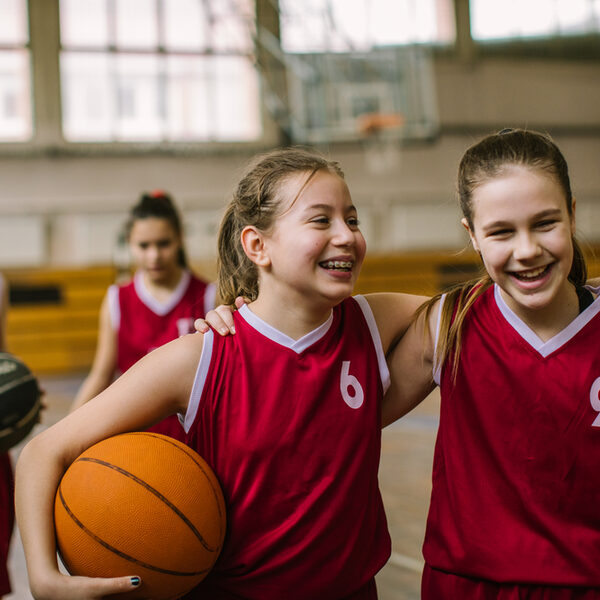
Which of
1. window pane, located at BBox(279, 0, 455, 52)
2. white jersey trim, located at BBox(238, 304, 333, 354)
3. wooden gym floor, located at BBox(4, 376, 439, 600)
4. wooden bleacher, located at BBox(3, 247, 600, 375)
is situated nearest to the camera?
white jersey trim, located at BBox(238, 304, 333, 354)

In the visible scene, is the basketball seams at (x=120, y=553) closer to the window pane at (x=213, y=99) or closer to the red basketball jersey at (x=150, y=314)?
the red basketball jersey at (x=150, y=314)

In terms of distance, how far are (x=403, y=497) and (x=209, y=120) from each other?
26.2 feet

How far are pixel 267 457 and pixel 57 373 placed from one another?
8.03 metres

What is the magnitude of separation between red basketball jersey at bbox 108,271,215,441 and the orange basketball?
5.62ft

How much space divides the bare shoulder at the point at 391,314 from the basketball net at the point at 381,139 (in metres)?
8.27

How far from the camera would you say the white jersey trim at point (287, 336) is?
167 centimetres

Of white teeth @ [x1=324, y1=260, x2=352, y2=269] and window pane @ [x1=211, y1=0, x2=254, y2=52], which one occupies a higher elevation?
window pane @ [x1=211, y1=0, x2=254, y2=52]

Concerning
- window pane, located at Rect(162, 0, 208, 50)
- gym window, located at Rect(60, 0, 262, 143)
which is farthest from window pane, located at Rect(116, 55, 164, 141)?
window pane, located at Rect(162, 0, 208, 50)

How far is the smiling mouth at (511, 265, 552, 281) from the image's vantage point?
1.52 meters

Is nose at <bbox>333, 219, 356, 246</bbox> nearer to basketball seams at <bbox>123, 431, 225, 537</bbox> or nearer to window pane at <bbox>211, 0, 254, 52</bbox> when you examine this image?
basketball seams at <bbox>123, 431, 225, 537</bbox>

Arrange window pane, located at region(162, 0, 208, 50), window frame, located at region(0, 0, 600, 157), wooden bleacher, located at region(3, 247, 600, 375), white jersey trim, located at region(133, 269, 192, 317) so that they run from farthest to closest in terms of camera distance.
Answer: window pane, located at region(162, 0, 208, 50)
window frame, located at region(0, 0, 600, 157)
wooden bleacher, located at region(3, 247, 600, 375)
white jersey trim, located at region(133, 269, 192, 317)

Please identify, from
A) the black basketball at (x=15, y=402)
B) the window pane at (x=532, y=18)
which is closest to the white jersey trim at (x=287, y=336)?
the black basketball at (x=15, y=402)

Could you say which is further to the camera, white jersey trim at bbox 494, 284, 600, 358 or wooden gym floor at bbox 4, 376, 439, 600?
wooden gym floor at bbox 4, 376, 439, 600

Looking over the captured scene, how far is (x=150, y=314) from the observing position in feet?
11.1
